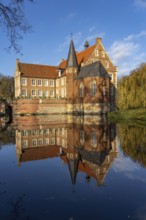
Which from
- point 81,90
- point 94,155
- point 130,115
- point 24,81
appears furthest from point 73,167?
point 24,81

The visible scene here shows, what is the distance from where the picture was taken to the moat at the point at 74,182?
4.29 metres

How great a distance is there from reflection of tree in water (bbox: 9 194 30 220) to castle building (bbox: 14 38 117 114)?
104 feet

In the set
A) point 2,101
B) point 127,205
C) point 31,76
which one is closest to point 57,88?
point 31,76

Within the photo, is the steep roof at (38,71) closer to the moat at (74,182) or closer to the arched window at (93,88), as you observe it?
the arched window at (93,88)

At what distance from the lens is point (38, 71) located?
4966cm

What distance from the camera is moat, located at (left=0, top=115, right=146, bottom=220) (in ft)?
14.1

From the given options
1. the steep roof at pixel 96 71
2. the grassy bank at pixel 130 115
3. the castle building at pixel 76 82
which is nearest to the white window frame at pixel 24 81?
the castle building at pixel 76 82

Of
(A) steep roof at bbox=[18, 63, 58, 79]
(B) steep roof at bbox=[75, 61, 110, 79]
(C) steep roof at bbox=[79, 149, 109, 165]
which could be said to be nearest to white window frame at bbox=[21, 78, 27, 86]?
(A) steep roof at bbox=[18, 63, 58, 79]

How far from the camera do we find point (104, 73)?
121ft

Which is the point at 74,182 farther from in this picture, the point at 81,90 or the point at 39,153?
the point at 81,90

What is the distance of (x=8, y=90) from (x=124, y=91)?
5075 cm

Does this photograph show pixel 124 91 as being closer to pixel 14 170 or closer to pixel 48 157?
pixel 48 157

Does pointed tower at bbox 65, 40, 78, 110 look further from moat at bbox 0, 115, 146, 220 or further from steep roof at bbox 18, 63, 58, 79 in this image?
moat at bbox 0, 115, 146, 220

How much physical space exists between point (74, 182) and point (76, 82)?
117 feet
